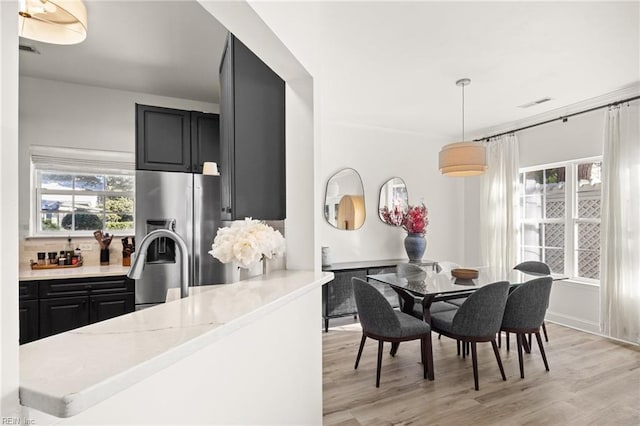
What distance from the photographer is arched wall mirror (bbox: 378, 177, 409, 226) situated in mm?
5078

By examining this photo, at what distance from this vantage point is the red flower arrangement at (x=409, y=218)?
4621 mm

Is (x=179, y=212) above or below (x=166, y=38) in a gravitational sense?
below

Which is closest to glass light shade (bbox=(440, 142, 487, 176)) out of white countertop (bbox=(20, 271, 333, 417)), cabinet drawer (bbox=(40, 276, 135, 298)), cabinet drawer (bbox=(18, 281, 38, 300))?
white countertop (bbox=(20, 271, 333, 417))

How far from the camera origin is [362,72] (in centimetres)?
324

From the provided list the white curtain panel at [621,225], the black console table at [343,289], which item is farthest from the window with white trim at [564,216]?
the black console table at [343,289]

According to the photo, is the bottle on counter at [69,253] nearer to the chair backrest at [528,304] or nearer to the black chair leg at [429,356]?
the black chair leg at [429,356]

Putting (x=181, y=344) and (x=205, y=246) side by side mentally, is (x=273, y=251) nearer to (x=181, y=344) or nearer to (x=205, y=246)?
(x=181, y=344)

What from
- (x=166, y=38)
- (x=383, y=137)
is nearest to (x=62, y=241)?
(x=166, y=38)

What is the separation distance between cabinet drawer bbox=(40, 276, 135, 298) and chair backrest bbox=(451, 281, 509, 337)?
2834mm

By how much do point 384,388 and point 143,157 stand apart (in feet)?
9.54

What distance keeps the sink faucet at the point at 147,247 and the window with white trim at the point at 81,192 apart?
2660 millimetres

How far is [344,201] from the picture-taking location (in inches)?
189

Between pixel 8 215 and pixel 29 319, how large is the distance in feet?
10.4

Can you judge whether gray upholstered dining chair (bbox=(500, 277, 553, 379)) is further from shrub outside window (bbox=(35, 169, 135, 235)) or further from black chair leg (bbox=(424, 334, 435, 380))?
shrub outside window (bbox=(35, 169, 135, 235))
